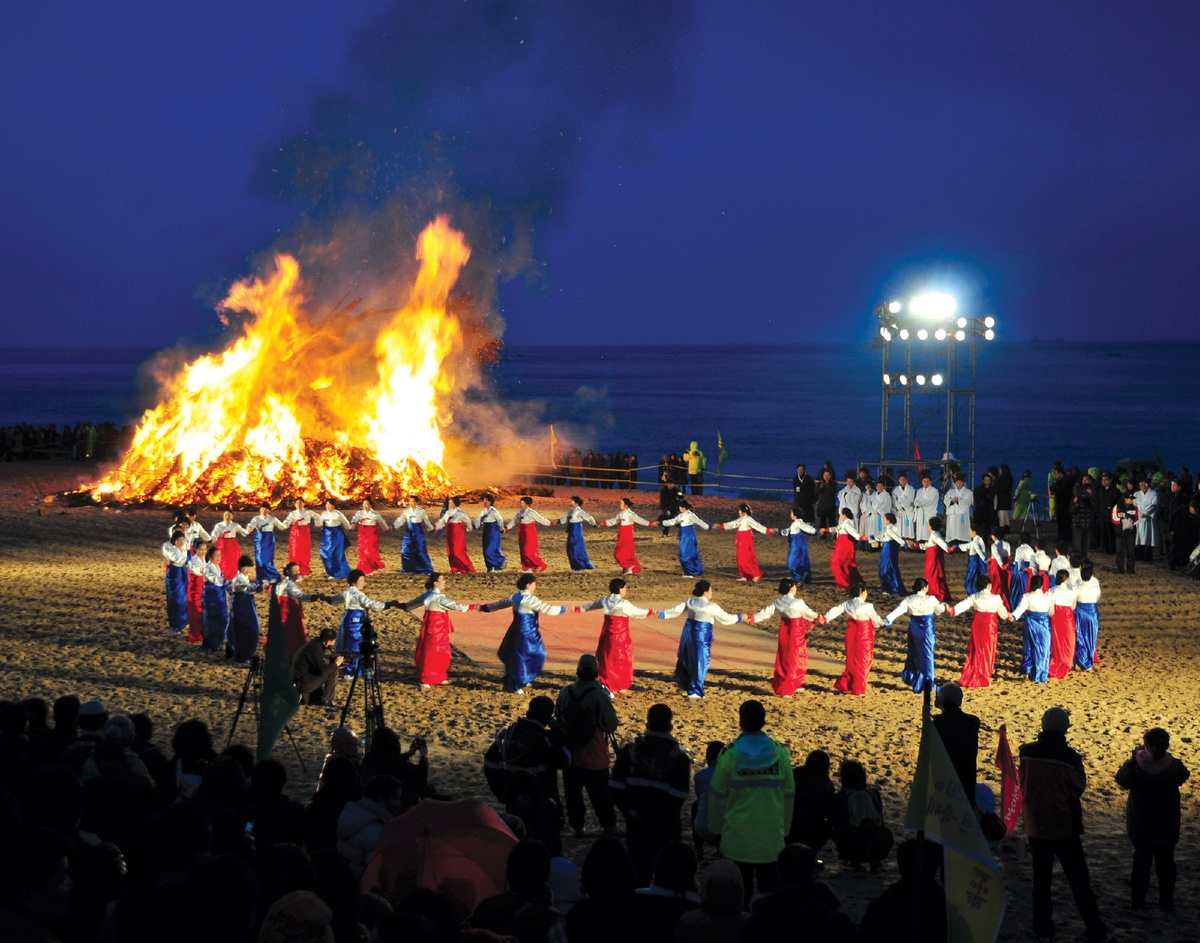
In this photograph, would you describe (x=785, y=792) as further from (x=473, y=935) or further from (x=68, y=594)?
(x=68, y=594)

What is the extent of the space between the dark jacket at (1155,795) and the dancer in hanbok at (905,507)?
55.8 feet

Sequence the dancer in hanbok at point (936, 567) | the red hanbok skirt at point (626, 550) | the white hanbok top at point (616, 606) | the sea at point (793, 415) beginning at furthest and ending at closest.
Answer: the sea at point (793, 415)
the red hanbok skirt at point (626, 550)
the dancer in hanbok at point (936, 567)
the white hanbok top at point (616, 606)

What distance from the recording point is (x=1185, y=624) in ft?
59.2

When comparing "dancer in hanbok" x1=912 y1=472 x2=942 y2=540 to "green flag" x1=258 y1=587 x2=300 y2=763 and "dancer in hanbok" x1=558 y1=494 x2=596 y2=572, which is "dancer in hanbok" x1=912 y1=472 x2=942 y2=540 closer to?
"dancer in hanbok" x1=558 y1=494 x2=596 y2=572

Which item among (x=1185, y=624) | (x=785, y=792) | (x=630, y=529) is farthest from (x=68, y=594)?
(x=1185, y=624)

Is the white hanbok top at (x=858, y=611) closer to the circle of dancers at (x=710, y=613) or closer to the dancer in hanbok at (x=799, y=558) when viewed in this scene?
the circle of dancers at (x=710, y=613)

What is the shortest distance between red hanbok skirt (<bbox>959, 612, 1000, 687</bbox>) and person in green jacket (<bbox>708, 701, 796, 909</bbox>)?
26.2ft

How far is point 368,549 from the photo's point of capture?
860 inches

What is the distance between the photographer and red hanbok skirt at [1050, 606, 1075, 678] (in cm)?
1496

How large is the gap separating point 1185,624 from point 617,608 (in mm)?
9268

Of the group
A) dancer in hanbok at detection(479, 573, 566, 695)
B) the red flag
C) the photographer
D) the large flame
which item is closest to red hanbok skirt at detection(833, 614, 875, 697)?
dancer in hanbok at detection(479, 573, 566, 695)

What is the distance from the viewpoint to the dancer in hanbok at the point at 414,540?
2130 cm

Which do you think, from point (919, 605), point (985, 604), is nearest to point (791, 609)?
point (919, 605)

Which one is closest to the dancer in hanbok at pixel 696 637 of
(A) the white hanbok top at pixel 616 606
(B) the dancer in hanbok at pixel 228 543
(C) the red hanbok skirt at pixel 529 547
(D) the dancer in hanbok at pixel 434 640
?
(A) the white hanbok top at pixel 616 606
